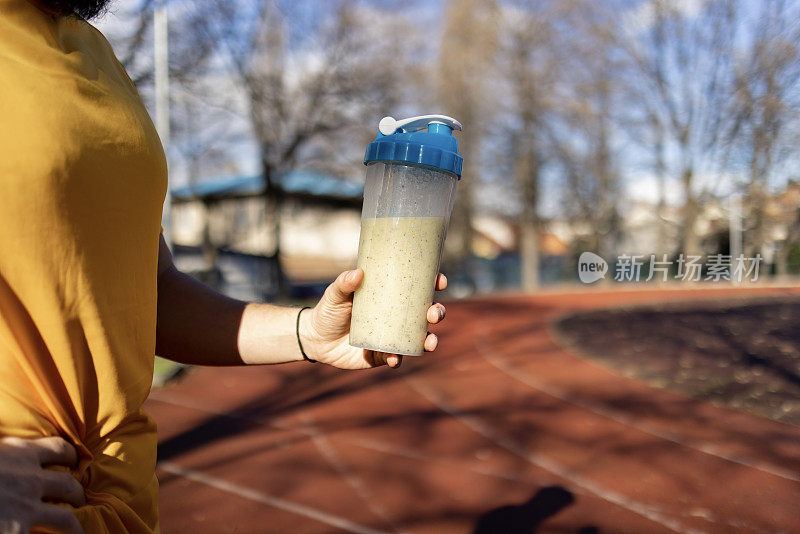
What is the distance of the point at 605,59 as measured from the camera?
42.2ft

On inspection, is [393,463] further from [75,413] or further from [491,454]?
[75,413]

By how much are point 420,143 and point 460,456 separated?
512 cm

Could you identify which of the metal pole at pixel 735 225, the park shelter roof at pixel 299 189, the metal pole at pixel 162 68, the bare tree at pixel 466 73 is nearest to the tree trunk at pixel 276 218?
the park shelter roof at pixel 299 189

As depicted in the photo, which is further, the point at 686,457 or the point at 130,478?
the point at 686,457

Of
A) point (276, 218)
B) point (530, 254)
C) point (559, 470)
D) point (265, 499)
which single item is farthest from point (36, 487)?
point (530, 254)

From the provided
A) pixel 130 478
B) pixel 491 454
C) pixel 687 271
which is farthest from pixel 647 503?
pixel 130 478

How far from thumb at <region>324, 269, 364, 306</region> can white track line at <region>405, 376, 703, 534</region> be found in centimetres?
416

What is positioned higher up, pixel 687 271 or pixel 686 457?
pixel 687 271

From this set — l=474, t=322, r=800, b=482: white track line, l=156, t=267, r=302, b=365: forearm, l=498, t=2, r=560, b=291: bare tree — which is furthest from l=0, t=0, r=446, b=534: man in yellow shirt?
l=498, t=2, r=560, b=291: bare tree

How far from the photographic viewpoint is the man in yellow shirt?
0.83 meters

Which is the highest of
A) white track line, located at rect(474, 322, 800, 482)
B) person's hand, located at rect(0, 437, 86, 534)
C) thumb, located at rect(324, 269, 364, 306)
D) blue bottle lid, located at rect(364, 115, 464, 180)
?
blue bottle lid, located at rect(364, 115, 464, 180)

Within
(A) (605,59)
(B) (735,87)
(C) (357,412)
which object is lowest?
(C) (357,412)

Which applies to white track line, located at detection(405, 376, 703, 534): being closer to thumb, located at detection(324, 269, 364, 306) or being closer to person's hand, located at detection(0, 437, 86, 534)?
thumb, located at detection(324, 269, 364, 306)

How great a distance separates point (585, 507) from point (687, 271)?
4391 mm
